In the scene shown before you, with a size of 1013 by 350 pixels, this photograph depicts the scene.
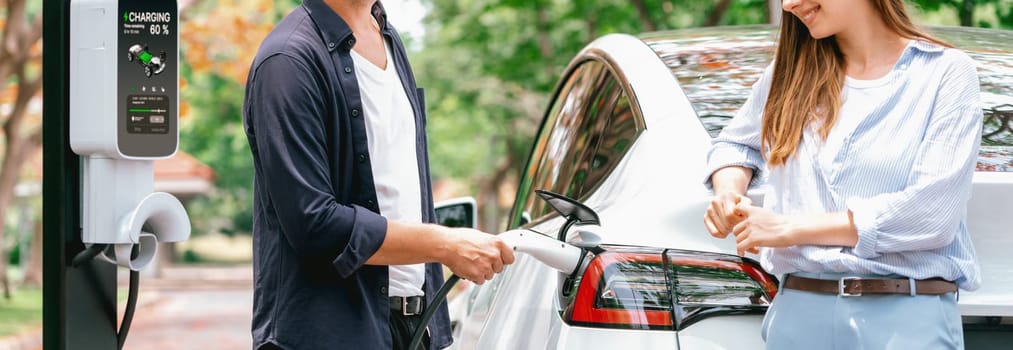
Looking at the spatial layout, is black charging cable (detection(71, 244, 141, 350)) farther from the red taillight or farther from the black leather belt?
the red taillight

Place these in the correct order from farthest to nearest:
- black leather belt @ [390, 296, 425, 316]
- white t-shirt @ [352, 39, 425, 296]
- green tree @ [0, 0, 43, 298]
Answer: green tree @ [0, 0, 43, 298] → black leather belt @ [390, 296, 425, 316] → white t-shirt @ [352, 39, 425, 296]

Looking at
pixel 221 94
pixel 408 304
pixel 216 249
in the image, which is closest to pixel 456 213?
pixel 408 304

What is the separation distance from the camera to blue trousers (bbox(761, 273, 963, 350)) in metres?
2.04

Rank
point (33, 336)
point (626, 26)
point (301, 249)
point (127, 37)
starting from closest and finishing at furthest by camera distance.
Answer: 1. point (301, 249)
2. point (127, 37)
3. point (33, 336)
4. point (626, 26)

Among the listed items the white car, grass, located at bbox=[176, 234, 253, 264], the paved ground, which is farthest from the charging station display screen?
grass, located at bbox=[176, 234, 253, 264]

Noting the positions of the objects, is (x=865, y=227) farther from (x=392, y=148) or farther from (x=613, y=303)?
(x=392, y=148)

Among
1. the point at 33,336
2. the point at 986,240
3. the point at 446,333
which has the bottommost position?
the point at 33,336

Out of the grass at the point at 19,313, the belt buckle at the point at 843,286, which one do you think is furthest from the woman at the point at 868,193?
the grass at the point at 19,313

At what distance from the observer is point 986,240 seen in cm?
226

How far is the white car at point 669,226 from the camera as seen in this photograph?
226 centimetres

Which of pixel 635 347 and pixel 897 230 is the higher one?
pixel 897 230

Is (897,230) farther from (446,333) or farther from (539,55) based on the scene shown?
(539,55)

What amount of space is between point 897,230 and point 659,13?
1197cm

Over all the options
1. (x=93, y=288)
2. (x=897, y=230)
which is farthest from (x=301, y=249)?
(x=897, y=230)
